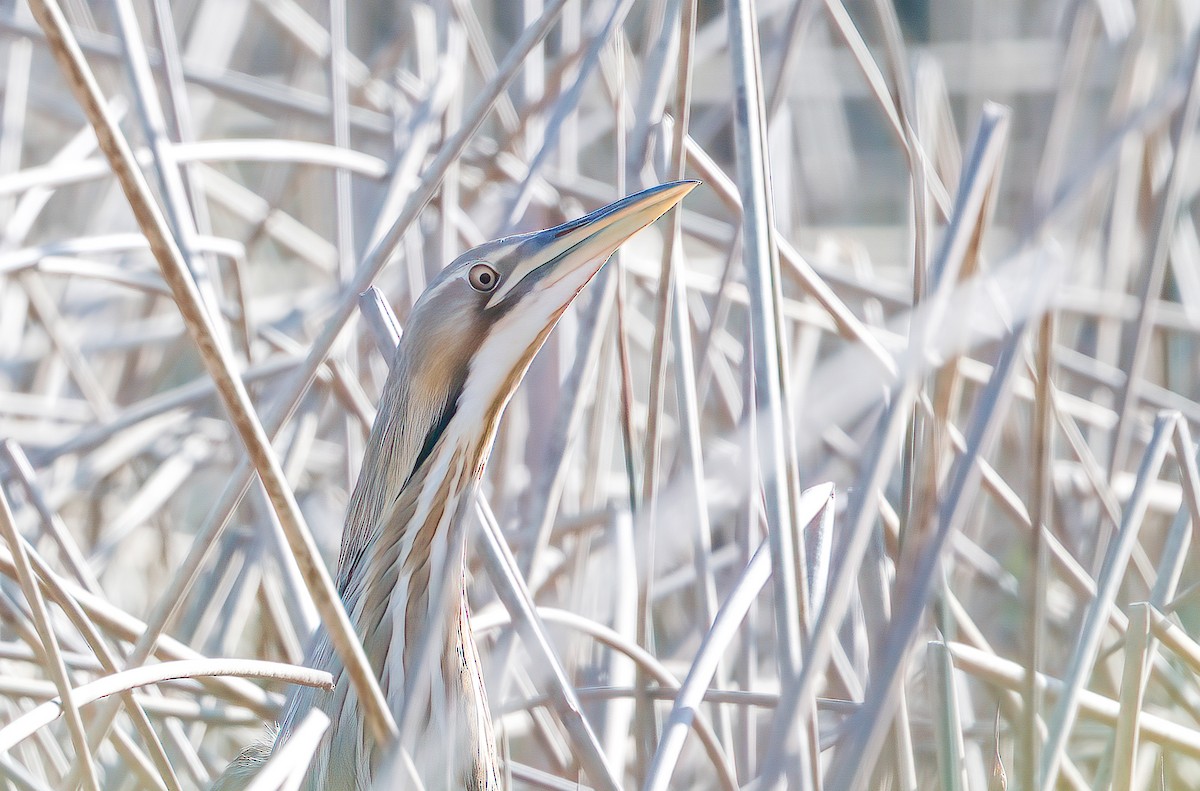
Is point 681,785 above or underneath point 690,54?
underneath

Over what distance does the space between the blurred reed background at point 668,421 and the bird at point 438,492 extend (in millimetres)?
75

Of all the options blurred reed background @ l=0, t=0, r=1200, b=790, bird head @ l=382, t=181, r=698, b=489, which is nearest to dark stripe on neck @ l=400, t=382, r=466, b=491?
bird head @ l=382, t=181, r=698, b=489

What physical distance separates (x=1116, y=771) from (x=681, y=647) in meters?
0.93

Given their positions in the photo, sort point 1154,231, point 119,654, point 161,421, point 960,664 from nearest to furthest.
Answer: point 960,664 < point 1154,231 < point 119,654 < point 161,421

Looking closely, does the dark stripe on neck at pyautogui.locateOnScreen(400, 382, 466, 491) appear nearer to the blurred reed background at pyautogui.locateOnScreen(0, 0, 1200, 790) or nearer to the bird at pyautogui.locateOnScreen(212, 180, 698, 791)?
the bird at pyautogui.locateOnScreen(212, 180, 698, 791)

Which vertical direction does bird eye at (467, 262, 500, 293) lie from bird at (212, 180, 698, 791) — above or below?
above

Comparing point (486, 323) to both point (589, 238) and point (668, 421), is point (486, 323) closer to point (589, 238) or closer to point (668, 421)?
point (589, 238)

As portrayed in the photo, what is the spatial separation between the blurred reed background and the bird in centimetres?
8

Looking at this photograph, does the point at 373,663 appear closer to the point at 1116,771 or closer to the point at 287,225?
the point at 1116,771

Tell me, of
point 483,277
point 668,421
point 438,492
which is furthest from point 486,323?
point 668,421

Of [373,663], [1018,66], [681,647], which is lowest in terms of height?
[681,647]

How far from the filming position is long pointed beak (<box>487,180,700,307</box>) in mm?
1042

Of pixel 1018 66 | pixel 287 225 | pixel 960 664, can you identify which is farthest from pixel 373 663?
pixel 1018 66

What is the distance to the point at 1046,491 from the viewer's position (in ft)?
3.49
